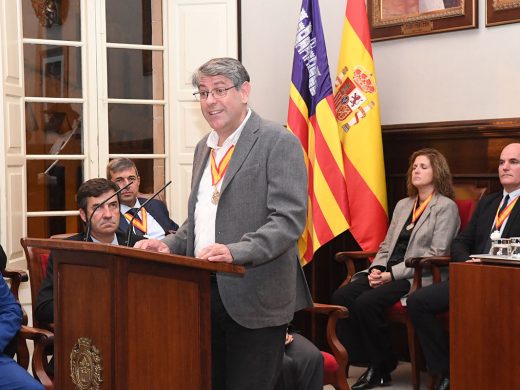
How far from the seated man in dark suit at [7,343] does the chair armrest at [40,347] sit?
42 mm

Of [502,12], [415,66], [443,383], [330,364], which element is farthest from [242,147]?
[415,66]

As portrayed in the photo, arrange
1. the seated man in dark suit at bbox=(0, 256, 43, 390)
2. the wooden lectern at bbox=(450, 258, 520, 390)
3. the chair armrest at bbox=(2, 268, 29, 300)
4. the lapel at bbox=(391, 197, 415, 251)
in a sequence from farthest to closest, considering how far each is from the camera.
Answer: the lapel at bbox=(391, 197, 415, 251)
the chair armrest at bbox=(2, 268, 29, 300)
the wooden lectern at bbox=(450, 258, 520, 390)
the seated man in dark suit at bbox=(0, 256, 43, 390)

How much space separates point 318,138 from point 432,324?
4.69 feet

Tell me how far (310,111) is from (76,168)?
6.12 feet

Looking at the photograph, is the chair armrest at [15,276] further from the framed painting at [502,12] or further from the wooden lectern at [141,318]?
the framed painting at [502,12]

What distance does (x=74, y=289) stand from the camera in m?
2.62

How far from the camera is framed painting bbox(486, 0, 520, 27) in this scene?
5.02m

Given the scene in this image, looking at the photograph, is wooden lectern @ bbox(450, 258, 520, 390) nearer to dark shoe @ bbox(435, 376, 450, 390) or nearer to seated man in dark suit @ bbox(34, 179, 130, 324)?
dark shoe @ bbox(435, 376, 450, 390)

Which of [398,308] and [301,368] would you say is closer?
[301,368]

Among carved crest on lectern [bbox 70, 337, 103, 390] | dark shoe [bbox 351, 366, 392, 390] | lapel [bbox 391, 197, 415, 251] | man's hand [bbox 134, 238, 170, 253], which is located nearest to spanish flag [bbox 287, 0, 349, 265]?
lapel [bbox 391, 197, 415, 251]

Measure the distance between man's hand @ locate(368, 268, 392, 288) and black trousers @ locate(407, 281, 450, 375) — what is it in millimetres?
359

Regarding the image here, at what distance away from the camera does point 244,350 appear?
248 centimetres

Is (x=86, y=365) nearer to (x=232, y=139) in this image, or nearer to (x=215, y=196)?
(x=215, y=196)

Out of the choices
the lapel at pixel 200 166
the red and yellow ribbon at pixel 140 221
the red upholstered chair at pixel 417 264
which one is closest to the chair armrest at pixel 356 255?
the red upholstered chair at pixel 417 264
